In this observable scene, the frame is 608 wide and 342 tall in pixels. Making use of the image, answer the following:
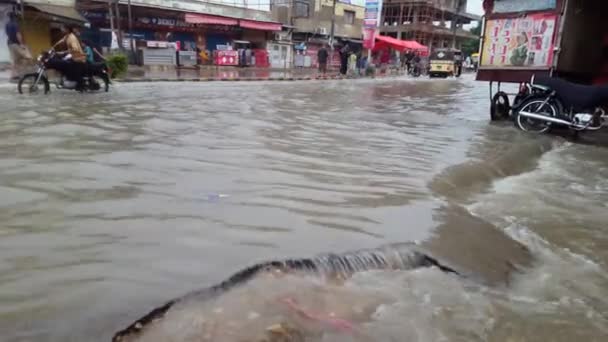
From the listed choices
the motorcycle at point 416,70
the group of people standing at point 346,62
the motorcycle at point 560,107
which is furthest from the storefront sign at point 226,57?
the motorcycle at point 560,107

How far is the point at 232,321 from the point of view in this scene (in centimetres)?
222

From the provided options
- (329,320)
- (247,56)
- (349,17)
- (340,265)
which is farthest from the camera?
(349,17)

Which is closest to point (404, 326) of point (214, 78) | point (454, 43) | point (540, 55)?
point (540, 55)

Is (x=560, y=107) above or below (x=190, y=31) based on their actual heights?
below

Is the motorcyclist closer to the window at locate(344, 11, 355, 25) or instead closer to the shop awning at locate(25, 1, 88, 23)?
the shop awning at locate(25, 1, 88, 23)

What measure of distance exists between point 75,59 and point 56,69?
0.50 metres

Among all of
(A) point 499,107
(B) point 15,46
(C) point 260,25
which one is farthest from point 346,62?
(A) point 499,107

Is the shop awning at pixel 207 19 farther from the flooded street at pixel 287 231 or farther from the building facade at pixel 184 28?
the flooded street at pixel 287 231

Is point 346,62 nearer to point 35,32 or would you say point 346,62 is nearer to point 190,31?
point 190,31

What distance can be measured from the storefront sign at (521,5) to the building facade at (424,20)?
143ft

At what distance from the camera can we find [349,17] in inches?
1569

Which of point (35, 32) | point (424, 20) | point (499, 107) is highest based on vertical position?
point (424, 20)

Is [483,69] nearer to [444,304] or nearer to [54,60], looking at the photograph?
[444,304]

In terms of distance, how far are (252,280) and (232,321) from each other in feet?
1.35
